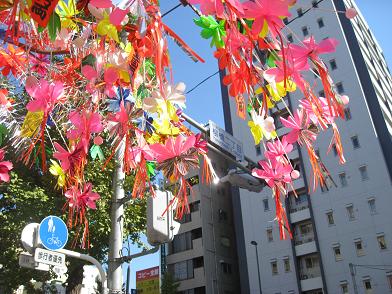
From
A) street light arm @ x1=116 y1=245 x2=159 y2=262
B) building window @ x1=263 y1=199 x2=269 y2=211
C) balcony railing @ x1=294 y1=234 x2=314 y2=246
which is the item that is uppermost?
building window @ x1=263 y1=199 x2=269 y2=211

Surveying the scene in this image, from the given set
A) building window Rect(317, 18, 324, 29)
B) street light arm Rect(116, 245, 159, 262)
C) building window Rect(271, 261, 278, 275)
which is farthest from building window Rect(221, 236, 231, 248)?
street light arm Rect(116, 245, 159, 262)

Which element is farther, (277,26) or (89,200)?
(89,200)

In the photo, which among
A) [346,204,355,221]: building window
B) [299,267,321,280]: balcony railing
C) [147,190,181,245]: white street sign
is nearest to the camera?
[147,190,181,245]: white street sign

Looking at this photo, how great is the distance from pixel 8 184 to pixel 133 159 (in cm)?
965

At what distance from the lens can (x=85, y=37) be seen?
2.79 meters

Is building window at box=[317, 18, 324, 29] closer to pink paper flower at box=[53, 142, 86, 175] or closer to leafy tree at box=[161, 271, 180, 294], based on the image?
leafy tree at box=[161, 271, 180, 294]

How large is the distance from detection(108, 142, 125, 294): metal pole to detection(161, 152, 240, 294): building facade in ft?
87.7

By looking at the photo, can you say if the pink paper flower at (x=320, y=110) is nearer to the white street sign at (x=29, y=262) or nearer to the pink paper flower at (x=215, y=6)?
the pink paper flower at (x=215, y=6)

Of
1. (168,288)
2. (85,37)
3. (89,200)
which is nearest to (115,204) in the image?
(89,200)

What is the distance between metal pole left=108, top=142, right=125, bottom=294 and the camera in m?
4.82

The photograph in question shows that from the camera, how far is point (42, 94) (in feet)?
8.00

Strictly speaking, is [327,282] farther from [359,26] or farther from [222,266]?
[359,26]

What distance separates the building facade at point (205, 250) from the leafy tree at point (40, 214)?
19.5 metres

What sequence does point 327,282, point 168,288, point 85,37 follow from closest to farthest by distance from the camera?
point 85,37 → point 327,282 → point 168,288
